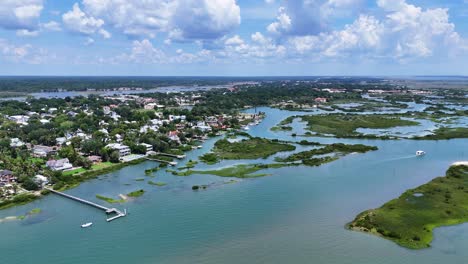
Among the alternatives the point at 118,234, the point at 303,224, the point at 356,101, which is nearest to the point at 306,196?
the point at 303,224

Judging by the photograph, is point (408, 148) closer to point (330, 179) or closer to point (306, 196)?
point (330, 179)

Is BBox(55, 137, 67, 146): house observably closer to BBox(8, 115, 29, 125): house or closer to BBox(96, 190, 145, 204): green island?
BBox(8, 115, 29, 125): house

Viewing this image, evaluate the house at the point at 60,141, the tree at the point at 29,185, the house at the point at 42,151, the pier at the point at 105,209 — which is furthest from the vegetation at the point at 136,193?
the house at the point at 60,141

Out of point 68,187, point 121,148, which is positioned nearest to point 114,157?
point 121,148

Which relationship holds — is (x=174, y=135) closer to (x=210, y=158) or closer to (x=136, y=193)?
(x=210, y=158)

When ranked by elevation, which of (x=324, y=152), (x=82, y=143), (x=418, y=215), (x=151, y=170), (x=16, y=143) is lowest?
(x=418, y=215)

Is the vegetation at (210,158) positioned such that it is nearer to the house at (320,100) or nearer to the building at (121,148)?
the building at (121,148)

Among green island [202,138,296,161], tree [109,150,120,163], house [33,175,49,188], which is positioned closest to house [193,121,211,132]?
green island [202,138,296,161]
